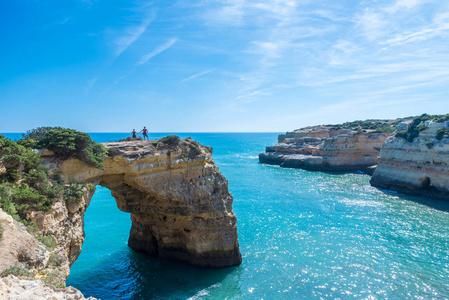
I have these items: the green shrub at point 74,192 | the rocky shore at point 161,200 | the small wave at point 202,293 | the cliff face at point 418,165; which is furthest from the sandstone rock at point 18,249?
the cliff face at point 418,165

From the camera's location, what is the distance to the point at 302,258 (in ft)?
68.3

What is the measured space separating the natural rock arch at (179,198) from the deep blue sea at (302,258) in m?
1.34

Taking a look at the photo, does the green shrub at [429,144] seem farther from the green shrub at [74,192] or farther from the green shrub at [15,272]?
the green shrub at [15,272]

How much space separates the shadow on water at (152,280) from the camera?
16.5m

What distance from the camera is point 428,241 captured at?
23.9 metres

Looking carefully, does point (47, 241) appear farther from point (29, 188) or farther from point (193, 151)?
point (193, 151)

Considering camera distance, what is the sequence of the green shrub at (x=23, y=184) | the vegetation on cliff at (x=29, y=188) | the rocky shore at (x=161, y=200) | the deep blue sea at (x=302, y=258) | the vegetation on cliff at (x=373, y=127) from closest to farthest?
1. the vegetation on cliff at (x=29, y=188)
2. the green shrub at (x=23, y=184)
3. the rocky shore at (x=161, y=200)
4. the deep blue sea at (x=302, y=258)
5. the vegetation on cliff at (x=373, y=127)

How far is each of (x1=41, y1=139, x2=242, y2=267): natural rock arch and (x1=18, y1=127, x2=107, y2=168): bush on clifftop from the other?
6.81 ft

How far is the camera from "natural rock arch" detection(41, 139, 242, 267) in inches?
679

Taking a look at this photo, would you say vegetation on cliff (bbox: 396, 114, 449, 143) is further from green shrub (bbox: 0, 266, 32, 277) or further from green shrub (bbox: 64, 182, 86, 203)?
green shrub (bbox: 0, 266, 32, 277)

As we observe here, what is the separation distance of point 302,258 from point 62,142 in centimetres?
1881

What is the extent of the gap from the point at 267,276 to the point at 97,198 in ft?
104

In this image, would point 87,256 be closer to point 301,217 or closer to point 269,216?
point 269,216

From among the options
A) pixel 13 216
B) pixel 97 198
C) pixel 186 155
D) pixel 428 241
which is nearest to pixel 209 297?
pixel 186 155
